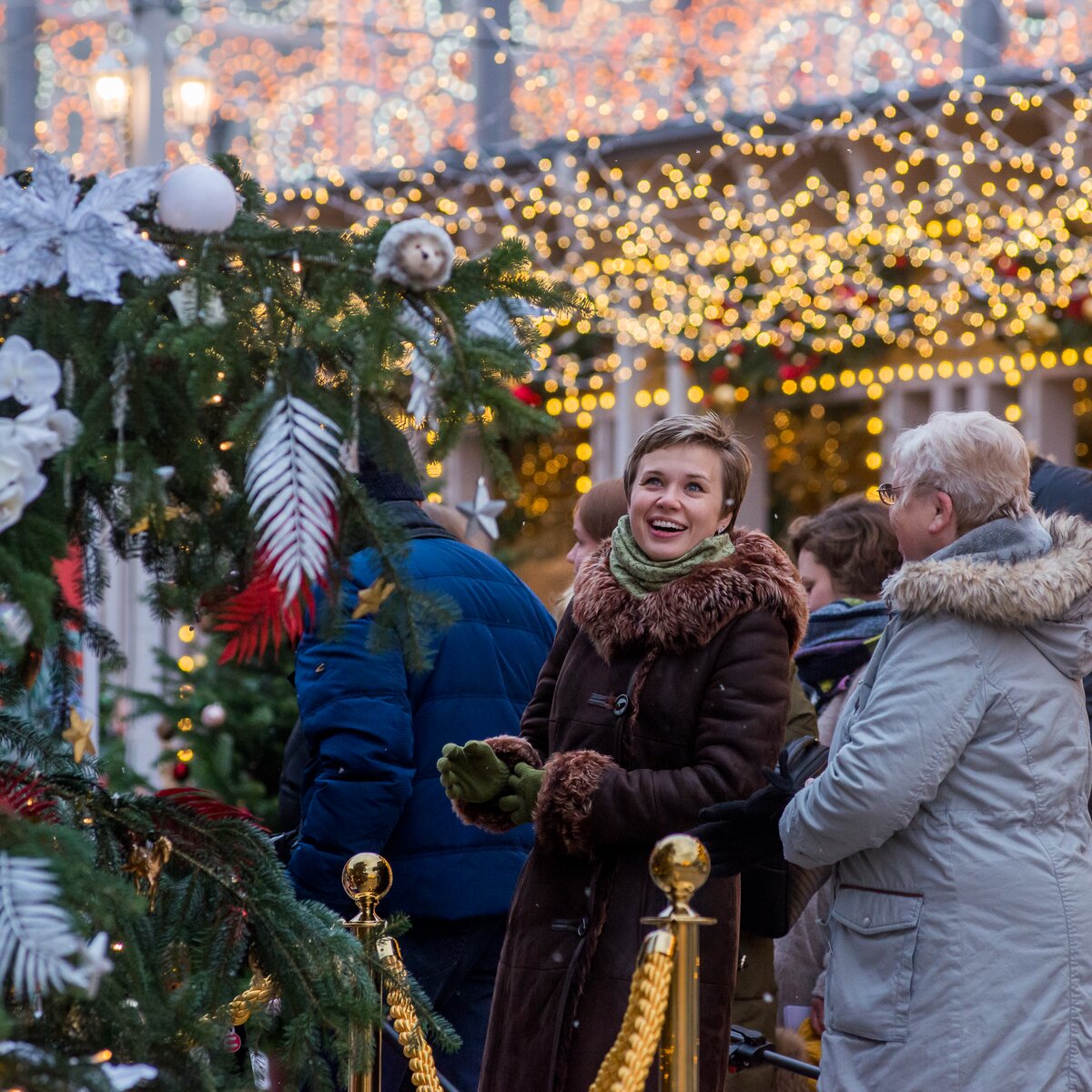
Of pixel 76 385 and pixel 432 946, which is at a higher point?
pixel 76 385

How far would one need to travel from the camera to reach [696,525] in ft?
10.7

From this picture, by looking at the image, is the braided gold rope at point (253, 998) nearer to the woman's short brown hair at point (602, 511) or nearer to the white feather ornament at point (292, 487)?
the white feather ornament at point (292, 487)

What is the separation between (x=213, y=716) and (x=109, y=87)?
18.4ft

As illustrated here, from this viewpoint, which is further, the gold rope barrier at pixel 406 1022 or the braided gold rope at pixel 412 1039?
the braided gold rope at pixel 412 1039

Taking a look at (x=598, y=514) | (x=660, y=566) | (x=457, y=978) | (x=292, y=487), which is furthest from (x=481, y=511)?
(x=292, y=487)

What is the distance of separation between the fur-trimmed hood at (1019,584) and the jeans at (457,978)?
1.28m

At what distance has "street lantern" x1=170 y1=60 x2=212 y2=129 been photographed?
34.2ft

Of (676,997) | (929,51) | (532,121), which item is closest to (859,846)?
(676,997)

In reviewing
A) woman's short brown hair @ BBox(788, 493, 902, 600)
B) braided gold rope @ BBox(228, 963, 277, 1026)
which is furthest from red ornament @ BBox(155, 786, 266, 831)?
woman's short brown hair @ BBox(788, 493, 902, 600)

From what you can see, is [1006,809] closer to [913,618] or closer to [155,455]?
[913,618]

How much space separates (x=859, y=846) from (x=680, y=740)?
0.40m

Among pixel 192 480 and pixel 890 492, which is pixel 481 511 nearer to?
pixel 890 492

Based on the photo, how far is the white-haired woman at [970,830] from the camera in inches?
113

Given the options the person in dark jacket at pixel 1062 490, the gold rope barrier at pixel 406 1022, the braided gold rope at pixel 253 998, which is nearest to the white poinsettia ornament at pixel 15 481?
the braided gold rope at pixel 253 998
